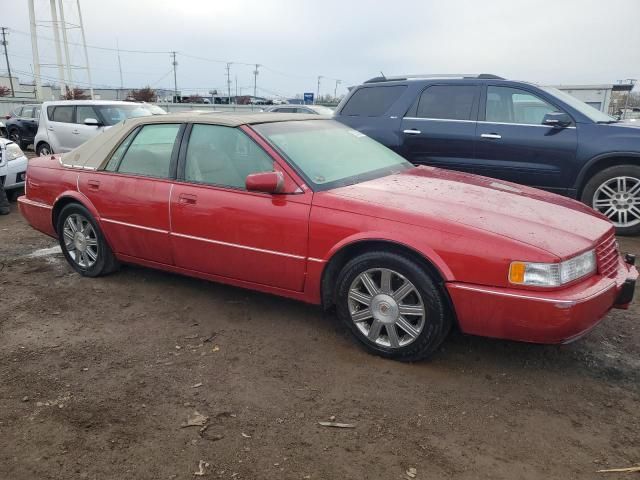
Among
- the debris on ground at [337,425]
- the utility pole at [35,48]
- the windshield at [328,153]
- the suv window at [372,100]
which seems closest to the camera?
the debris on ground at [337,425]

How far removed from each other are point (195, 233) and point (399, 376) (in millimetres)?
1821

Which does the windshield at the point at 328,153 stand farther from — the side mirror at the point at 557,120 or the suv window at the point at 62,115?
the suv window at the point at 62,115

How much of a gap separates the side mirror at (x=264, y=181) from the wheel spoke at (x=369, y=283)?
32.0 inches

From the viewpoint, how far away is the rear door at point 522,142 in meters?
5.86

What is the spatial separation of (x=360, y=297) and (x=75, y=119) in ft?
33.9

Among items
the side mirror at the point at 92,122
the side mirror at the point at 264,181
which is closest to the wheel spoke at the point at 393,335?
the side mirror at the point at 264,181

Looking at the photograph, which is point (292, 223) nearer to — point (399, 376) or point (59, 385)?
point (399, 376)

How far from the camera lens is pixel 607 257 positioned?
3.16 metres

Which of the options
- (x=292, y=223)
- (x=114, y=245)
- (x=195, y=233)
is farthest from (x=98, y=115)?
(x=292, y=223)

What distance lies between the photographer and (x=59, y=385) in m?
3.04

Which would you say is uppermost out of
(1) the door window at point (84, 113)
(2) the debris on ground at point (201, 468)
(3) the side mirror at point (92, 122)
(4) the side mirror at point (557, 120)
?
(4) the side mirror at point (557, 120)

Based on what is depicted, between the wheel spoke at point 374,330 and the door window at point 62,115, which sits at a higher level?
the door window at point 62,115

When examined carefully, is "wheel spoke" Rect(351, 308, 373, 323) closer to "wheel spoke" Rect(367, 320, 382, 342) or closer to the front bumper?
"wheel spoke" Rect(367, 320, 382, 342)

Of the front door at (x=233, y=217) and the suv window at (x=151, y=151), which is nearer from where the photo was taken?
the front door at (x=233, y=217)
